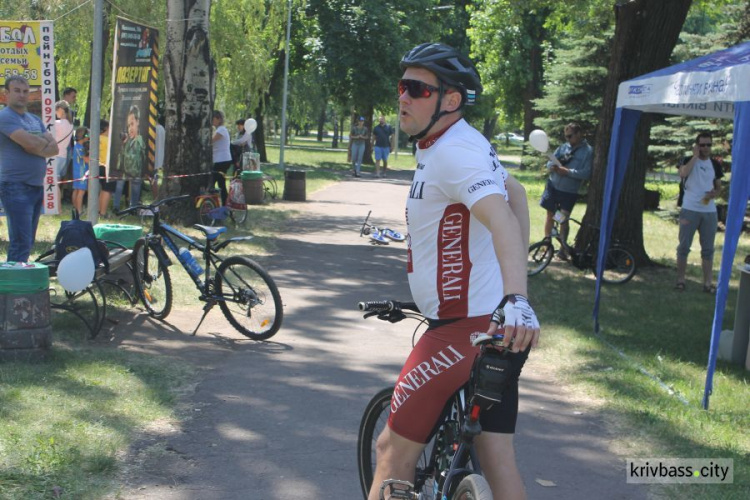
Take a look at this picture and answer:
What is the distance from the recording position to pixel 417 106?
327 cm

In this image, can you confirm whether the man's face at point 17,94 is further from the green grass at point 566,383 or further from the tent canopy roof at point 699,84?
the tent canopy roof at point 699,84

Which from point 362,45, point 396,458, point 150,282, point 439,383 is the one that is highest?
point 362,45

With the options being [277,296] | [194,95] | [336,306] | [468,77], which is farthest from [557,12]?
[468,77]

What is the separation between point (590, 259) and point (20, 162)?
8039 millimetres

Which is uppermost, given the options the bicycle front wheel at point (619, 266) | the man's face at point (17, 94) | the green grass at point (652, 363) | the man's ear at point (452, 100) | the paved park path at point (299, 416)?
the man's ear at point (452, 100)

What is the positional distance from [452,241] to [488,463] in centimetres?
77

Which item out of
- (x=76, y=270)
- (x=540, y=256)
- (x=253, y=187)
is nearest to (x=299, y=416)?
(x=76, y=270)

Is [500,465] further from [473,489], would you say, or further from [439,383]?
[439,383]

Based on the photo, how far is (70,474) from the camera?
4.77m

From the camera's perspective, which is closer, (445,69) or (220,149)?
(445,69)

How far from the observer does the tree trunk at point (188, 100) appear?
1558cm

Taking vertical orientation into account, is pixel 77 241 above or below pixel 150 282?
above

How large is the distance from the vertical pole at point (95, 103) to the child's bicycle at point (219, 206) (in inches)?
173
